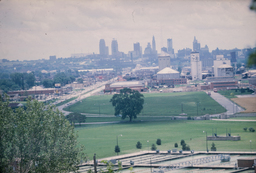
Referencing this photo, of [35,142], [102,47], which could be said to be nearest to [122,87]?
[35,142]

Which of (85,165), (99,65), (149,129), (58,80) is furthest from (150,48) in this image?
(85,165)

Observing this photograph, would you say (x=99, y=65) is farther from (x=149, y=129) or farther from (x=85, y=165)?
(x=85, y=165)

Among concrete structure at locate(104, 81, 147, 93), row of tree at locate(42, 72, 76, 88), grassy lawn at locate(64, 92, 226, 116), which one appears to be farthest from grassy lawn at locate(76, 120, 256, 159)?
row of tree at locate(42, 72, 76, 88)

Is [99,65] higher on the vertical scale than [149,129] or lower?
higher

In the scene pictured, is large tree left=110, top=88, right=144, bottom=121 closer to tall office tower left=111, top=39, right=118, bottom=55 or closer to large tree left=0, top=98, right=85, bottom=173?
large tree left=0, top=98, right=85, bottom=173

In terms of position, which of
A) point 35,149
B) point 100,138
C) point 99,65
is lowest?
point 100,138

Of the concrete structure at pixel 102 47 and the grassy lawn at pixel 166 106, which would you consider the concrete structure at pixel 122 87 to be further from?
the concrete structure at pixel 102 47
